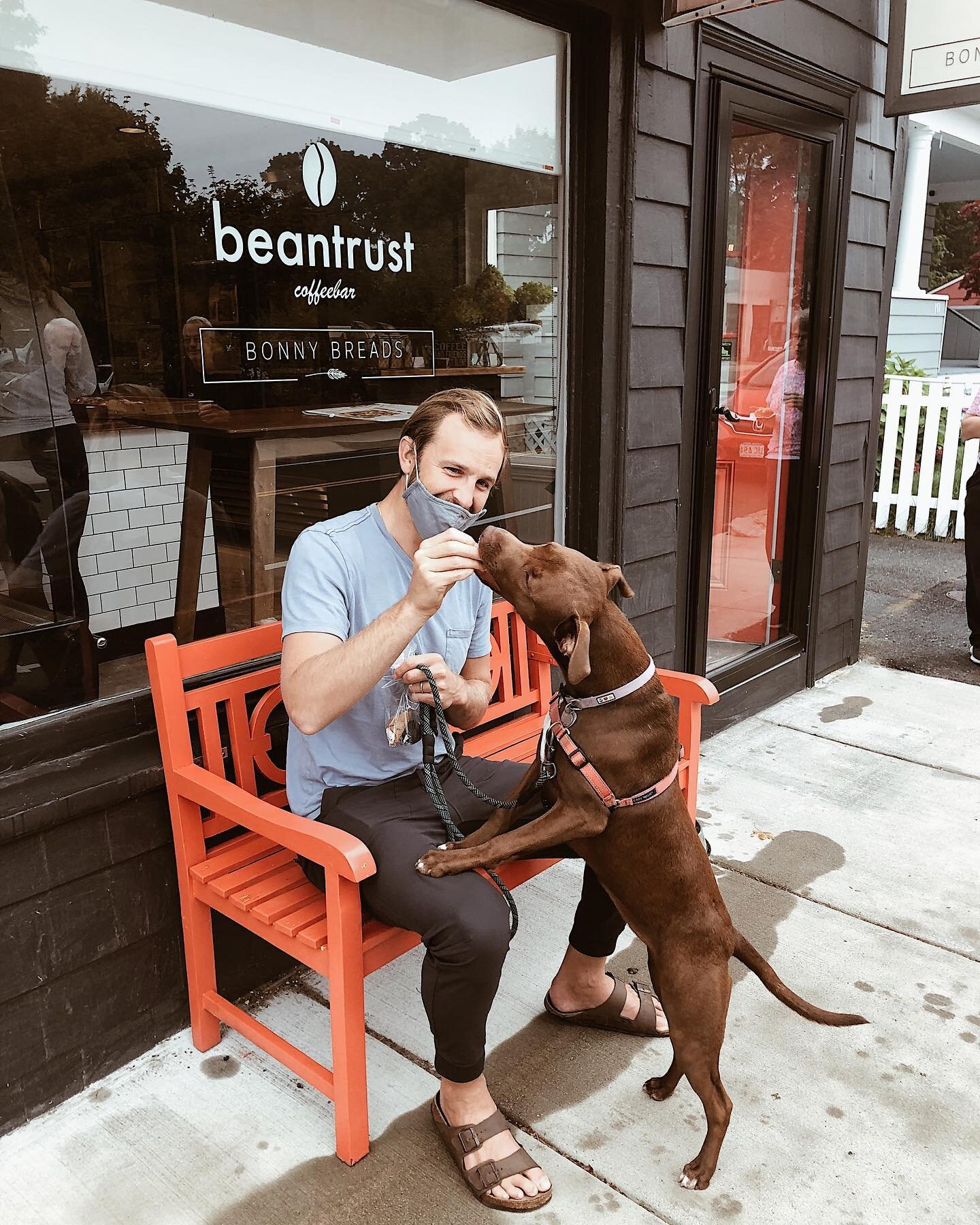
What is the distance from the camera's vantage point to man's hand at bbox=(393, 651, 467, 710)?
2129mm

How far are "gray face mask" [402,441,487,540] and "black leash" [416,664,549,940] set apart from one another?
30 centimetres

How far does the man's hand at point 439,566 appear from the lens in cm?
183

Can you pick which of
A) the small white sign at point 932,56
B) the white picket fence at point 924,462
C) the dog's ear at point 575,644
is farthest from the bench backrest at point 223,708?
the white picket fence at point 924,462

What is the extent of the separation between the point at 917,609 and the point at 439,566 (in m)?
5.57

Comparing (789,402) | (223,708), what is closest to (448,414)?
(223,708)

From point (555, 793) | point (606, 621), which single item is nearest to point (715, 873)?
point (555, 793)

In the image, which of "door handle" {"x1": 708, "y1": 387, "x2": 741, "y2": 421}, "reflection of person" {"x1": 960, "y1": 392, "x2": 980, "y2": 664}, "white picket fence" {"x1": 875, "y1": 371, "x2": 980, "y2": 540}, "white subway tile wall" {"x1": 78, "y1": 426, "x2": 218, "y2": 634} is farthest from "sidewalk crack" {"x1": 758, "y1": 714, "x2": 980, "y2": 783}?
"white picket fence" {"x1": 875, "y1": 371, "x2": 980, "y2": 540}

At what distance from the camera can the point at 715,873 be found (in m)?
3.27

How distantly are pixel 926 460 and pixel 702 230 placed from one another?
5.69 metres

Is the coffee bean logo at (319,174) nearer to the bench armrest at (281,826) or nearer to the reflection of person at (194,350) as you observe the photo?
the reflection of person at (194,350)

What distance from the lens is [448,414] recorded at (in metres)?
2.06

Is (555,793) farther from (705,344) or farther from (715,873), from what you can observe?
(705,344)

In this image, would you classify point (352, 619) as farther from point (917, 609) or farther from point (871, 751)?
point (917, 609)

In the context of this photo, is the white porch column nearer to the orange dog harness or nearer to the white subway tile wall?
the white subway tile wall
